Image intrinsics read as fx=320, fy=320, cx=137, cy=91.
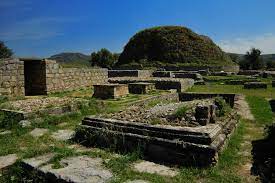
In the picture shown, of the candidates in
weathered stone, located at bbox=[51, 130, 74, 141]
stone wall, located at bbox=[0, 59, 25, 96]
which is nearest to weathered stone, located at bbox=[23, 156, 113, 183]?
weathered stone, located at bbox=[51, 130, 74, 141]

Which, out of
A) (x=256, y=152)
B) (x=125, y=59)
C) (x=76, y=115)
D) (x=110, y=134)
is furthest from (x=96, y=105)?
(x=125, y=59)

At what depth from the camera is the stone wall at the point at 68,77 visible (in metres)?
15.8

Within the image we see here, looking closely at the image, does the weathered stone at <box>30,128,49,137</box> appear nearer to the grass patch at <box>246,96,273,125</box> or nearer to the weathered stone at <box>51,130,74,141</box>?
the weathered stone at <box>51,130,74,141</box>

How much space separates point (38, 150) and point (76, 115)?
12.6 feet

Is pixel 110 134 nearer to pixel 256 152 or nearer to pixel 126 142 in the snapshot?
pixel 126 142

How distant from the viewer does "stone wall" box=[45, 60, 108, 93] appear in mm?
15750

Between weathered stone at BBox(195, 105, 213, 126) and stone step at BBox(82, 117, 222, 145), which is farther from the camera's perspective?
weathered stone at BBox(195, 105, 213, 126)

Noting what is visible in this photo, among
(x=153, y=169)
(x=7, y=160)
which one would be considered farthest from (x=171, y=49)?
(x=153, y=169)

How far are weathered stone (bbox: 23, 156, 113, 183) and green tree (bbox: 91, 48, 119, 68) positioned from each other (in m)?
61.4

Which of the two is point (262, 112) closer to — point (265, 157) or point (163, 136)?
point (265, 157)

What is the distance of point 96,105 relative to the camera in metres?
11.1

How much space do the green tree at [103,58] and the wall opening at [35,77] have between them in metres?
50.2

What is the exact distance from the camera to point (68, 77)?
1691 centimetres

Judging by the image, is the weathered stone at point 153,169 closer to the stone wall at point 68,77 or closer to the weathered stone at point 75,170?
the weathered stone at point 75,170
